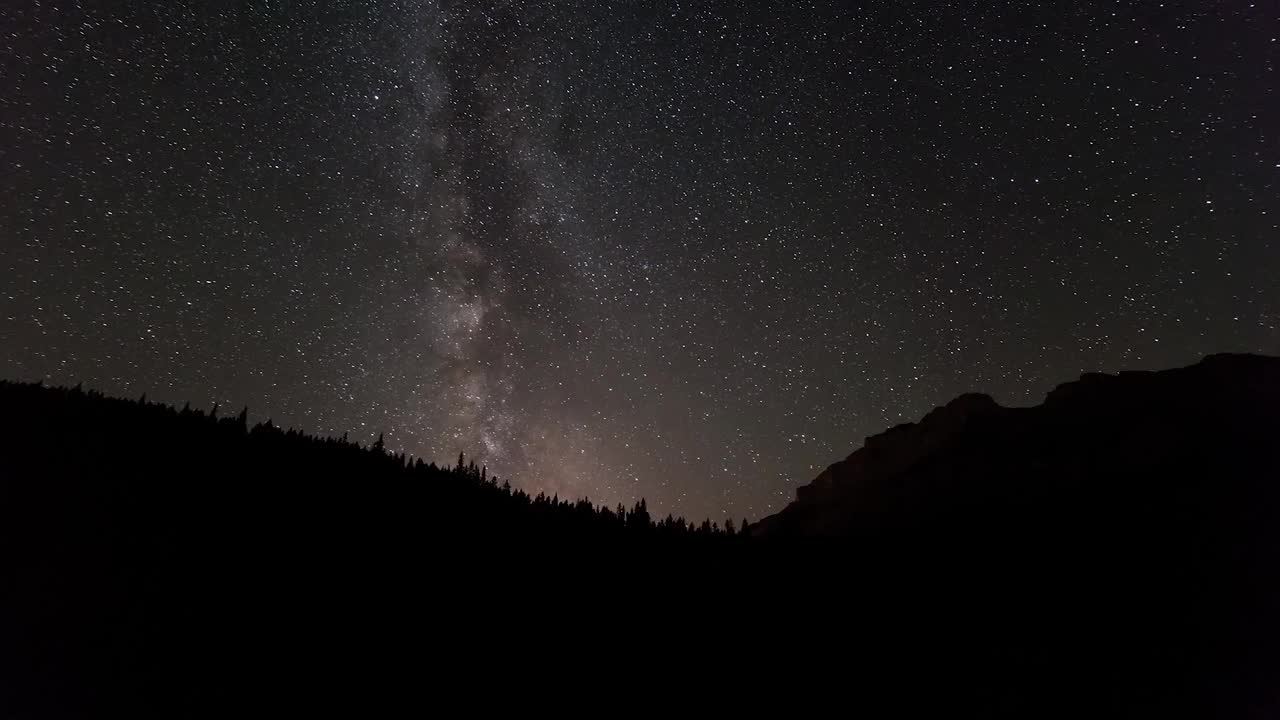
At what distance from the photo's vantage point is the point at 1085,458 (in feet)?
86.9

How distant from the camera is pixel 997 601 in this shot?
1905 centimetres

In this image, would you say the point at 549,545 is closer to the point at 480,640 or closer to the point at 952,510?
the point at 480,640

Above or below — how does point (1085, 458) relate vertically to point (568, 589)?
above

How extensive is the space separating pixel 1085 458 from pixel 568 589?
75.2ft

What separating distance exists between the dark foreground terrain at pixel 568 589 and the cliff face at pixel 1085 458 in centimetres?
17

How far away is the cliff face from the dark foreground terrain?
0.57 feet

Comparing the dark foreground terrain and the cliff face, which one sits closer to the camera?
the dark foreground terrain

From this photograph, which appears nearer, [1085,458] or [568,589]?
[568,589]

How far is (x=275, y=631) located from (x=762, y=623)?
1213 cm

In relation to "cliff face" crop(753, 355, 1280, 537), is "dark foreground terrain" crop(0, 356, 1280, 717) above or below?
below

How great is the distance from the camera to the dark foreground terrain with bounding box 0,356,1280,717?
12.2 metres

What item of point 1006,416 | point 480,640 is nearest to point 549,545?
point 480,640

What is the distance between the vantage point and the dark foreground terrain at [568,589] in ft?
40.0

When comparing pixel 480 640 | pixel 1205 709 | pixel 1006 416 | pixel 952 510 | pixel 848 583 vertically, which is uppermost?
pixel 1006 416
